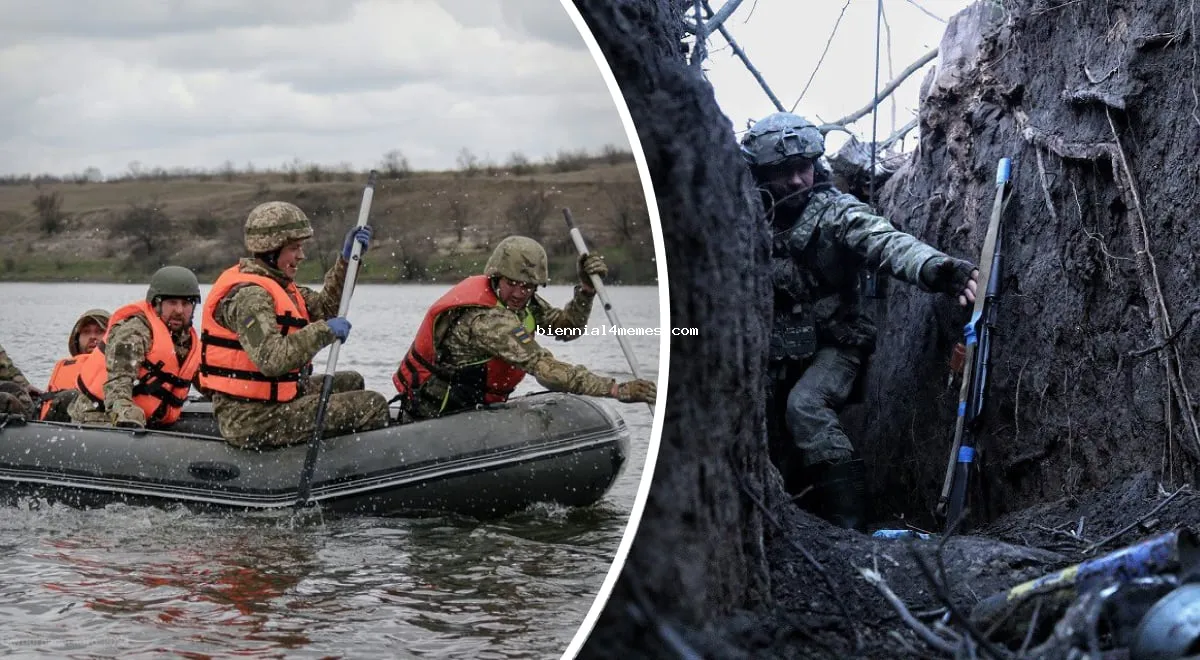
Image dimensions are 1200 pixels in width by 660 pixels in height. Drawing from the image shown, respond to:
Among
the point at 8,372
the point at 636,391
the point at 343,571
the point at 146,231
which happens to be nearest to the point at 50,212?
the point at 146,231

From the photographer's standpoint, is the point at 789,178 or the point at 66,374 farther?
the point at 66,374

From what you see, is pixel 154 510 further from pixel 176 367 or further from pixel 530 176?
pixel 530 176

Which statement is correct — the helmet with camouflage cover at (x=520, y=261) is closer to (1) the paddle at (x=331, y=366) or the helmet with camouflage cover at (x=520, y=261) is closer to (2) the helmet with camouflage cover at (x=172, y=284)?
(1) the paddle at (x=331, y=366)

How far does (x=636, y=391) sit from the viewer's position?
4.10 meters

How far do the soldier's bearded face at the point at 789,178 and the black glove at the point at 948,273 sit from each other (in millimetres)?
810

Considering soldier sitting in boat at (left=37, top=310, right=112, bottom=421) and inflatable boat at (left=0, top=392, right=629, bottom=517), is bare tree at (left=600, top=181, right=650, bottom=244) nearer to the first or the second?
inflatable boat at (left=0, top=392, right=629, bottom=517)

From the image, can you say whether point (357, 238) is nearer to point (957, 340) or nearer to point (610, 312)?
point (610, 312)

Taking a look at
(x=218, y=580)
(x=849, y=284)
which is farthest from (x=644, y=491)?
(x=849, y=284)

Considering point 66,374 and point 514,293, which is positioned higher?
point 514,293

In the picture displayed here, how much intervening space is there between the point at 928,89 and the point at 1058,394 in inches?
82.4

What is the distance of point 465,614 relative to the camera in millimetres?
5078

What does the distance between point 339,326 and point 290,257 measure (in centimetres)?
59

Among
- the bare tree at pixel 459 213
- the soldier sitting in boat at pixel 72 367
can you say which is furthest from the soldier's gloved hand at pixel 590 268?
the soldier sitting in boat at pixel 72 367

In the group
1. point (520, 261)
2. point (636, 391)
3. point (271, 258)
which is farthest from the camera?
point (271, 258)
